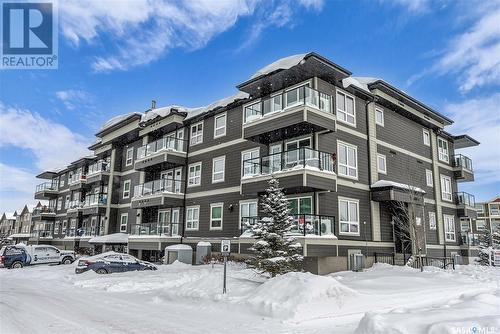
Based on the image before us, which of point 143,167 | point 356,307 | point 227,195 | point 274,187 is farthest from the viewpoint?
point 143,167

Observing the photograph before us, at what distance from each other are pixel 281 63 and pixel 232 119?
6.78 metres

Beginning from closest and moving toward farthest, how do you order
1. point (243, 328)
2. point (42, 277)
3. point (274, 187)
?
point (243, 328), point (274, 187), point (42, 277)

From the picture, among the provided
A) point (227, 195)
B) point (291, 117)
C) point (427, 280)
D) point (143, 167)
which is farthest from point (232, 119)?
point (427, 280)

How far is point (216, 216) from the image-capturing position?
26.4 m

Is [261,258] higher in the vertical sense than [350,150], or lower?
lower

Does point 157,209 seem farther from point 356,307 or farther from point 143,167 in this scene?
point 356,307

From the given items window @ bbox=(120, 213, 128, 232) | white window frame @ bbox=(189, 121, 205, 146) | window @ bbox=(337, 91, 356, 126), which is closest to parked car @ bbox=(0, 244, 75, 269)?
window @ bbox=(120, 213, 128, 232)

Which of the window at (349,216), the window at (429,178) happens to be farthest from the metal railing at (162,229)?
the window at (429,178)

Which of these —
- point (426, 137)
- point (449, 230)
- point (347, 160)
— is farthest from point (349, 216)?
point (426, 137)

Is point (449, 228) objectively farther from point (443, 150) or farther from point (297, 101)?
point (297, 101)

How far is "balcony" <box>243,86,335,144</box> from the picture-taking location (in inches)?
777

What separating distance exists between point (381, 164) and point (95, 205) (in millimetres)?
27735

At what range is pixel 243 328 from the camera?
9.08 meters

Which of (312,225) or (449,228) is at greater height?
(449,228)
